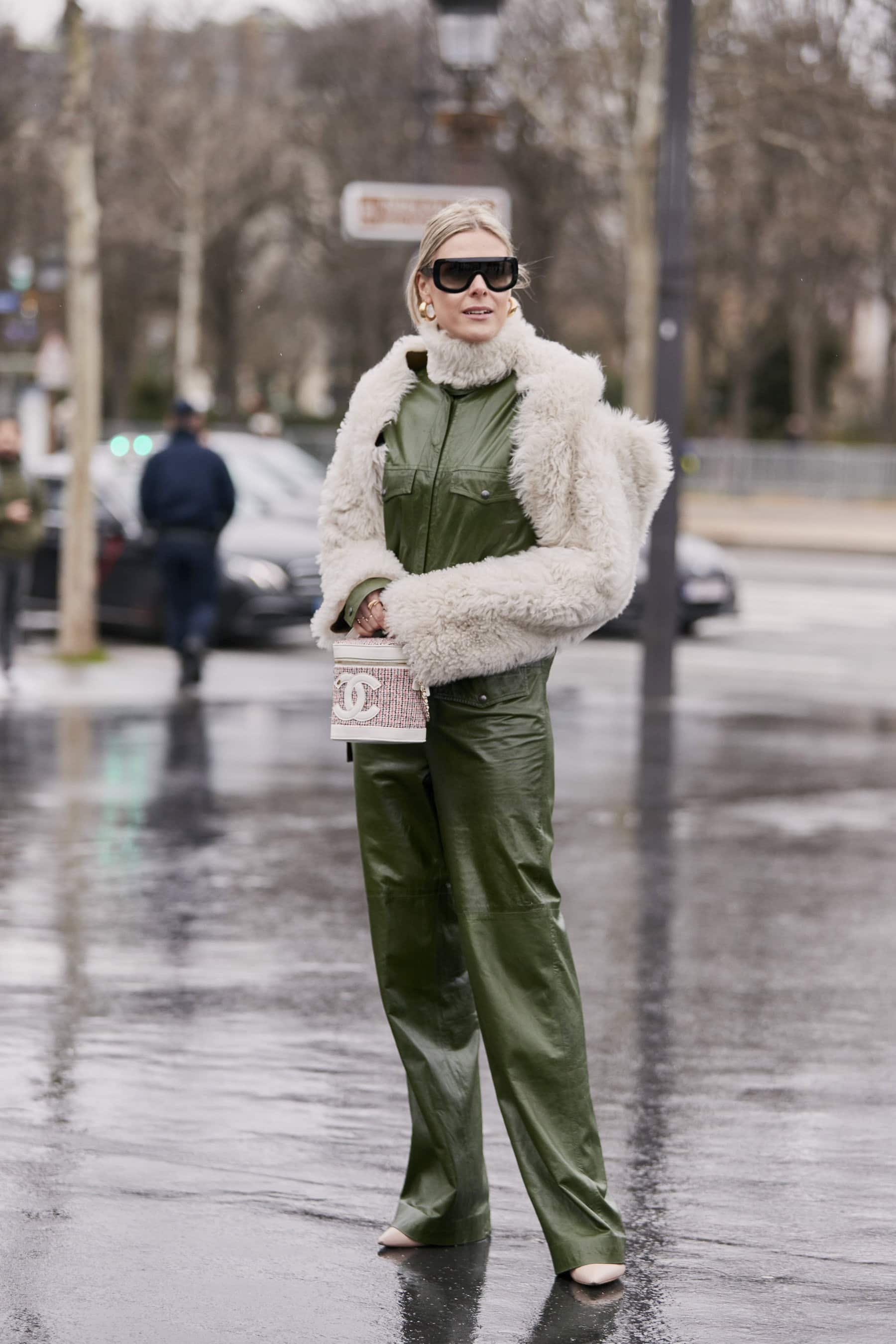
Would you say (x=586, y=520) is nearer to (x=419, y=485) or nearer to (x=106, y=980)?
(x=419, y=485)

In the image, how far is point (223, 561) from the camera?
17531 millimetres

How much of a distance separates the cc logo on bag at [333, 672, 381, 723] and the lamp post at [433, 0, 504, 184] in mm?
12579

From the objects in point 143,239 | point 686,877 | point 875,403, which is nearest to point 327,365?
point 875,403

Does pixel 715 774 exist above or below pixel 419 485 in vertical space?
below

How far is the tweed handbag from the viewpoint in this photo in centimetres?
423

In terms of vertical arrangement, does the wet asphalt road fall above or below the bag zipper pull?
below

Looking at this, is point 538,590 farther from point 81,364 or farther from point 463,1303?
point 81,364

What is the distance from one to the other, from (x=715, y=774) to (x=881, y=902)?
123 inches

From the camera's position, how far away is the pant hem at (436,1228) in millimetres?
4414

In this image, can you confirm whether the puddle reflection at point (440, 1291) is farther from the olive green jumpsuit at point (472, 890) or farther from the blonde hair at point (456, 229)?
the blonde hair at point (456, 229)

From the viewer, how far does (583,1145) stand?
14.1 ft

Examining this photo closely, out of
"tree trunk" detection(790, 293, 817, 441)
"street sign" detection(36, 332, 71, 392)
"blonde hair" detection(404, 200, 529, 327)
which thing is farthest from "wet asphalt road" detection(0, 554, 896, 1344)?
"tree trunk" detection(790, 293, 817, 441)

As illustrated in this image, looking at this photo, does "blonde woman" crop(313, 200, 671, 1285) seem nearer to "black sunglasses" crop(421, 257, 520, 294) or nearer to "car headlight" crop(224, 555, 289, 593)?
"black sunglasses" crop(421, 257, 520, 294)

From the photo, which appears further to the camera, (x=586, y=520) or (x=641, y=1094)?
(x=641, y=1094)
